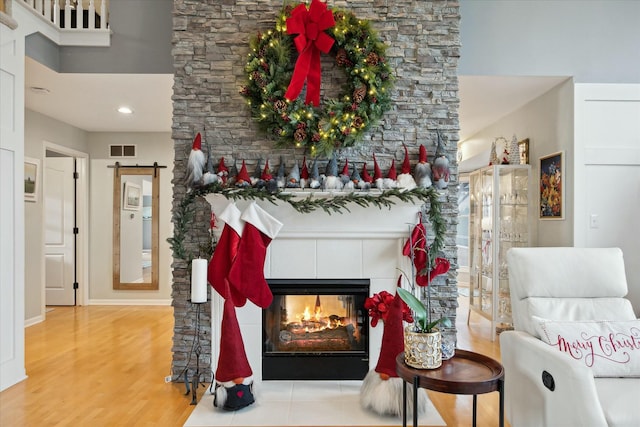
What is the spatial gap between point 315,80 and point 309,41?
263mm

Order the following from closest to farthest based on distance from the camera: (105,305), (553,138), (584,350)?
(584,350), (553,138), (105,305)

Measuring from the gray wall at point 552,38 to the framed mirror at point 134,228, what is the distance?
4.24 metres

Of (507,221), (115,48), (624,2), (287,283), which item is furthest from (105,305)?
(624,2)

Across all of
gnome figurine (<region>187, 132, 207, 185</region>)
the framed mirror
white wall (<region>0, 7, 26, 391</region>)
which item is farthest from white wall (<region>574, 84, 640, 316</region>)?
the framed mirror

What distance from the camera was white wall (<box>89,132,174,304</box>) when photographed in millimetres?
5859

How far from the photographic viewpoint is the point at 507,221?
431 centimetres

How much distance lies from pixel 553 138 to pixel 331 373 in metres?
2.89

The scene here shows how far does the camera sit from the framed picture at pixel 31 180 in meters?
4.89

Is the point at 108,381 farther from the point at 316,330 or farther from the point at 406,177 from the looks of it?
the point at 406,177

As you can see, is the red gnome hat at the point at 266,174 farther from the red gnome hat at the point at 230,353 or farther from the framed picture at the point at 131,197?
the framed picture at the point at 131,197

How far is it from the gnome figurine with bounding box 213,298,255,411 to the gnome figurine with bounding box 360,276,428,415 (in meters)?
0.73

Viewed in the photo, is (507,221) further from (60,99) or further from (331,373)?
(60,99)

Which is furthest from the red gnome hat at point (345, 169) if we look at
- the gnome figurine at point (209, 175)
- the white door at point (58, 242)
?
the white door at point (58, 242)

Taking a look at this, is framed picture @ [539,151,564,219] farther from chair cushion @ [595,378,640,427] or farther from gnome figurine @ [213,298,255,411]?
gnome figurine @ [213,298,255,411]
